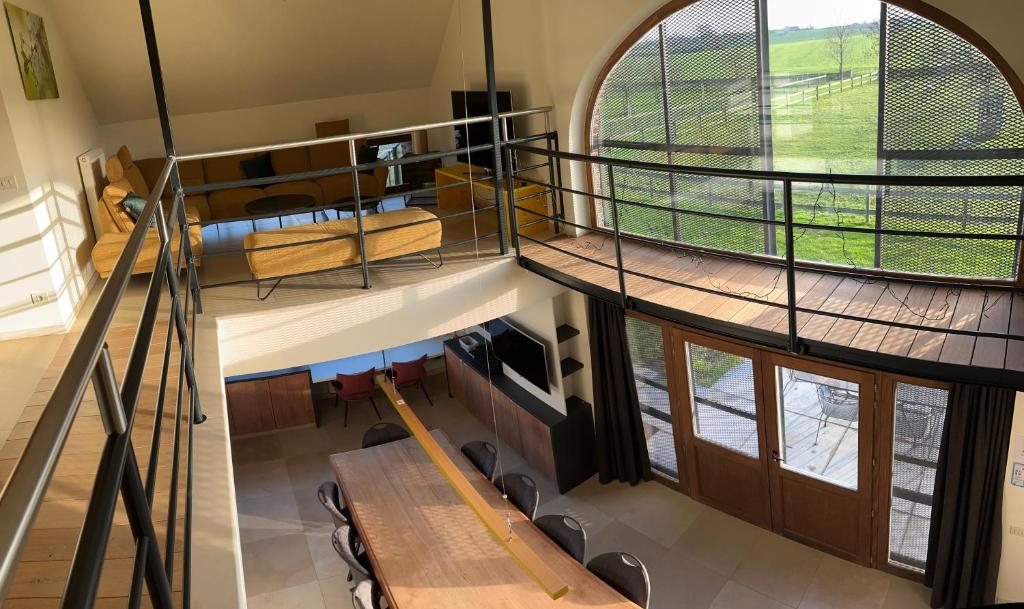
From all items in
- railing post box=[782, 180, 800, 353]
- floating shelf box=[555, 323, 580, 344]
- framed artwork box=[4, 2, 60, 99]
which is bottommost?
floating shelf box=[555, 323, 580, 344]

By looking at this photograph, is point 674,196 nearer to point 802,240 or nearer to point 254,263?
point 802,240

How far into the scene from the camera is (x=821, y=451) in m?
6.01

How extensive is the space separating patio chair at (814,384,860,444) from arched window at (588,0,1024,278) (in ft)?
3.06

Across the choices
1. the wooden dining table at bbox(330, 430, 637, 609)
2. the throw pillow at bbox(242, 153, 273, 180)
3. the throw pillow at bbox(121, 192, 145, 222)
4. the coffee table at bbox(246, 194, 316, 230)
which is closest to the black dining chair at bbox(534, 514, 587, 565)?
the wooden dining table at bbox(330, 430, 637, 609)

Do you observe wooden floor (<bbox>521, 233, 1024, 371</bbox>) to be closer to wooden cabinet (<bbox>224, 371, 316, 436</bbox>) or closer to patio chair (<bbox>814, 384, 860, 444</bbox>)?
patio chair (<bbox>814, 384, 860, 444</bbox>)

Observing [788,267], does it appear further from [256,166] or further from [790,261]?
[256,166]

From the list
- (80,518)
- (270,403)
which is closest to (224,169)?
(270,403)

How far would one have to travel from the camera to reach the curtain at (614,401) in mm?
7098

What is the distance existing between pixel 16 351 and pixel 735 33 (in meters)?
5.06

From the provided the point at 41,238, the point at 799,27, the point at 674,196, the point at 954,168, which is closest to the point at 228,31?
the point at 41,238

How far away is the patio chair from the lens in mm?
5644

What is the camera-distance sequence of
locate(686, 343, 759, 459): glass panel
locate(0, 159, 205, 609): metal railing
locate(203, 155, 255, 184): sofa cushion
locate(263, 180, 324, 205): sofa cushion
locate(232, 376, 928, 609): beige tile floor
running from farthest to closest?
1. locate(203, 155, 255, 184): sofa cushion
2. locate(263, 180, 324, 205): sofa cushion
3. locate(686, 343, 759, 459): glass panel
4. locate(232, 376, 928, 609): beige tile floor
5. locate(0, 159, 205, 609): metal railing

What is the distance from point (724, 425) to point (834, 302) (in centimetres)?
202

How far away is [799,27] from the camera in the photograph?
5.16 meters
